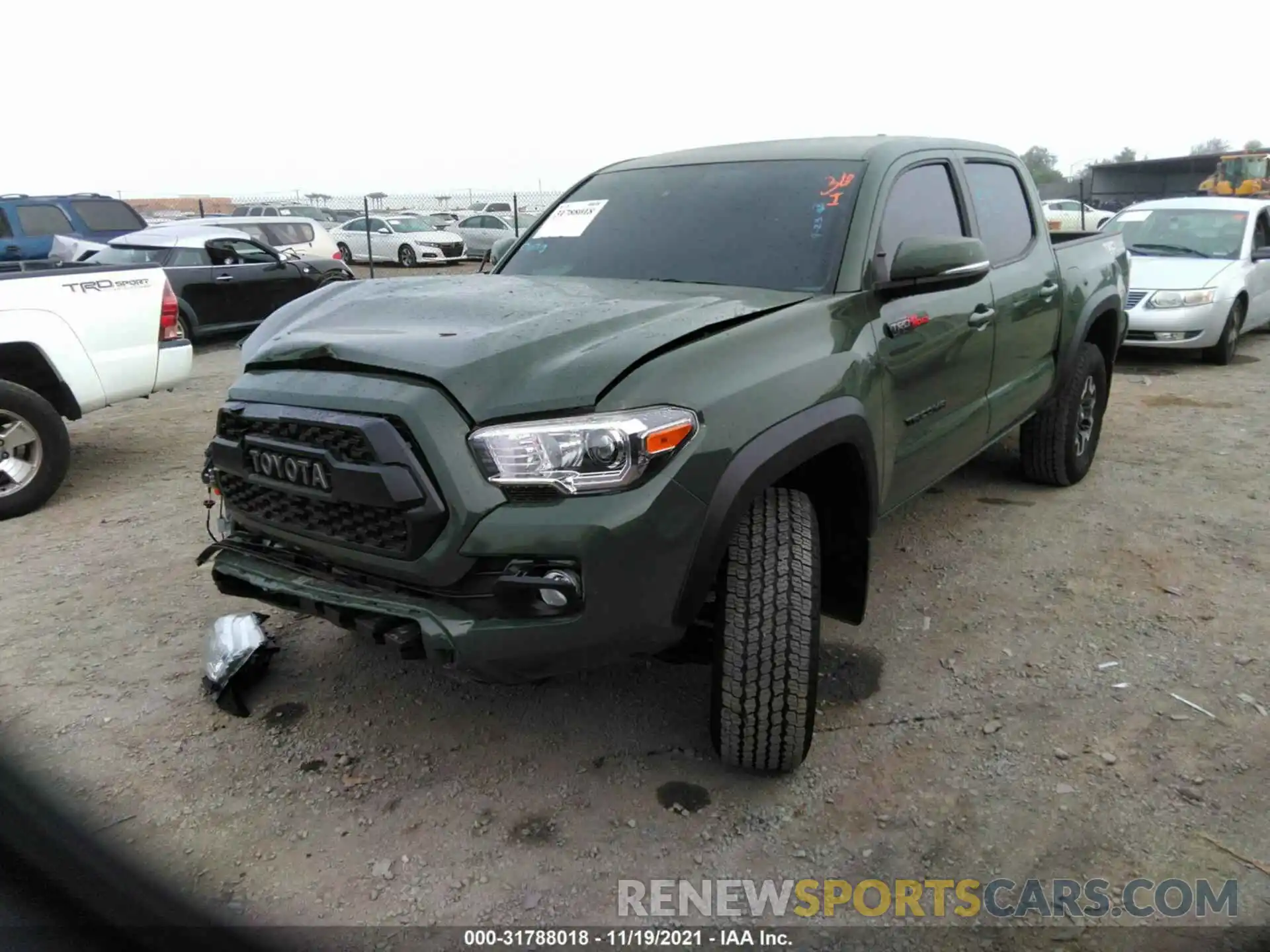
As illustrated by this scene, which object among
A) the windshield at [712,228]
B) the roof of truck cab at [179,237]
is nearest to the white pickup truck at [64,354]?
the windshield at [712,228]

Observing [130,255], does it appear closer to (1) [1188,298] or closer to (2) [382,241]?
(1) [1188,298]

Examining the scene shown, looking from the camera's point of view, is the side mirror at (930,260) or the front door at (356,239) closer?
the side mirror at (930,260)

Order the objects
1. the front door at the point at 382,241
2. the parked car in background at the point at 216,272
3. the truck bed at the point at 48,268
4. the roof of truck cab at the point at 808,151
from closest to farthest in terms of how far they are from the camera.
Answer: the roof of truck cab at the point at 808,151 → the truck bed at the point at 48,268 → the parked car in background at the point at 216,272 → the front door at the point at 382,241

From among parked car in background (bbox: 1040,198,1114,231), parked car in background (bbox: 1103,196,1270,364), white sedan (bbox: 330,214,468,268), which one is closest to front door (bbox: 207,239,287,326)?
parked car in background (bbox: 1103,196,1270,364)

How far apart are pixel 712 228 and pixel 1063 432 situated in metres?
2.68

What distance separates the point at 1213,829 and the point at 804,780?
1078mm

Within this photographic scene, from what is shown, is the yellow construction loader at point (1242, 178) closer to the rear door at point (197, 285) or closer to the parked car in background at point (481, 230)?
the parked car in background at point (481, 230)

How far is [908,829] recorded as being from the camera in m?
2.48

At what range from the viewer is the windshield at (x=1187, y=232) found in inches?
364

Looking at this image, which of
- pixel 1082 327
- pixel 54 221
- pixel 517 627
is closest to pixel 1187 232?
pixel 1082 327

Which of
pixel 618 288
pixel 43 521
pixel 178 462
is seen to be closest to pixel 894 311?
pixel 618 288

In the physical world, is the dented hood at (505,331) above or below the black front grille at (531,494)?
above

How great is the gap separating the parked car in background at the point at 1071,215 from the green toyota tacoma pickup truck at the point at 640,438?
20.7 meters

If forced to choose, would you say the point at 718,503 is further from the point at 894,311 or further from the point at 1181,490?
the point at 1181,490
